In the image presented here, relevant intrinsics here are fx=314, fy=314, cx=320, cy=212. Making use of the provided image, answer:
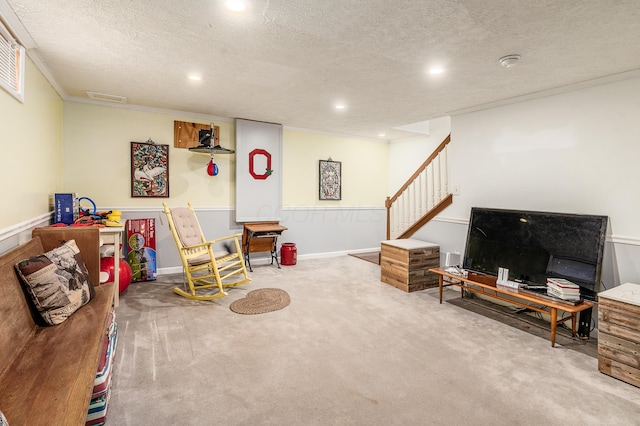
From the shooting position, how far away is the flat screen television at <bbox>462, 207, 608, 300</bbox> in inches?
111

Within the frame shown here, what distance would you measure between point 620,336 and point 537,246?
1.12 metres

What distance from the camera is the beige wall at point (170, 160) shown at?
424 centimetres

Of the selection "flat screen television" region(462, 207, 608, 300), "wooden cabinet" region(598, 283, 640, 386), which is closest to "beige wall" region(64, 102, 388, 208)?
"flat screen television" region(462, 207, 608, 300)

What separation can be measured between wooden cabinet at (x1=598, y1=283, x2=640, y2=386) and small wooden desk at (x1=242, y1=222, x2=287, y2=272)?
3880 millimetres

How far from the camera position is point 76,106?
418 centimetres

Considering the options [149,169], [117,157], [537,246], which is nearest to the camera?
[537,246]

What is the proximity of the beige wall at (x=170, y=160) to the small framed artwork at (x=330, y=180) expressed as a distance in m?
0.11

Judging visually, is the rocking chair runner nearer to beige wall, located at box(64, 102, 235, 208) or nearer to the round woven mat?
the round woven mat

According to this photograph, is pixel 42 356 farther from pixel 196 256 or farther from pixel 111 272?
pixel 196 256

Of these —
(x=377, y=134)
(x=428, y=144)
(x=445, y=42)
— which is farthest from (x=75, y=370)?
(x=428, y=144)

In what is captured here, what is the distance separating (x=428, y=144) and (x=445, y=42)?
4.09 m

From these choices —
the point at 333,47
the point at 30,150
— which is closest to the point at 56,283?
the point at 30,150

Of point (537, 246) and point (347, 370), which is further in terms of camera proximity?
point (537, 246)

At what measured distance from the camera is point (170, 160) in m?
4.76
